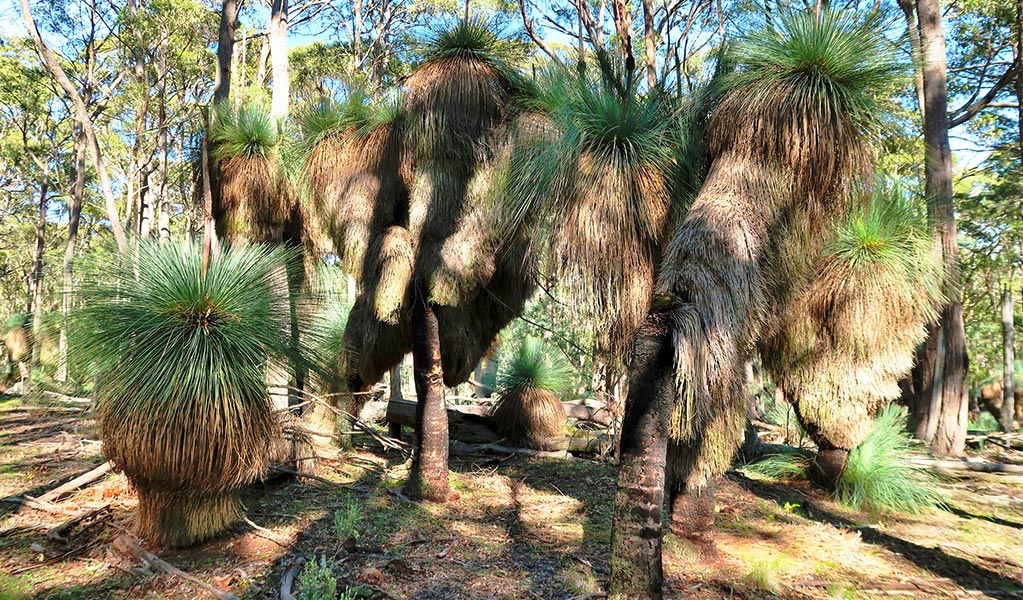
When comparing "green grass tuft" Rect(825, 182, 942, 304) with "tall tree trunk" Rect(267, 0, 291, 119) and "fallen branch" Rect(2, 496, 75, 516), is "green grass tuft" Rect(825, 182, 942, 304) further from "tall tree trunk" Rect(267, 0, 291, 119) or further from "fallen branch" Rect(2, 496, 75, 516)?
"fallen branch" Rect(2, 496, 75, 516)

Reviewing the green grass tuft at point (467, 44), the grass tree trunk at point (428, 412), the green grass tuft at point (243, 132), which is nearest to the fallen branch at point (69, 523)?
Answer: the grass tree trunk at point (428, 412)

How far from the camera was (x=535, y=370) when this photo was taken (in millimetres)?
11148

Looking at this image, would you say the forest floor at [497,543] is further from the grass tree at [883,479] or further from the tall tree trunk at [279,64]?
the tall tree trunk at [279,64]

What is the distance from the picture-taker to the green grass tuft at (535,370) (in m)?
11.1

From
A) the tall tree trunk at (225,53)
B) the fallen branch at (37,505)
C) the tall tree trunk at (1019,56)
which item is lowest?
the fallen branch at (37,505)

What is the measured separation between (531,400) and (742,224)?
694 cm

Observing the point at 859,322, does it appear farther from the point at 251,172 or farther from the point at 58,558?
the point at 58,558

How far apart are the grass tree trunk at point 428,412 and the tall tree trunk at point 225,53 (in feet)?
14.2

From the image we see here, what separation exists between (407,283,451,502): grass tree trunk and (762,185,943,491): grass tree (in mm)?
4021

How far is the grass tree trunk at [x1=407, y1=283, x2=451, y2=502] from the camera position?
7.71m

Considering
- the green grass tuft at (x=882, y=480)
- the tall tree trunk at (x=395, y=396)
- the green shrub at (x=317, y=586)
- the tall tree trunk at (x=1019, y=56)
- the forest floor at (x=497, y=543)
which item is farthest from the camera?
the tall tree trunk at (x=1019, y=56)

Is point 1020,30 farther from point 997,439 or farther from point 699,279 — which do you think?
point 699,279

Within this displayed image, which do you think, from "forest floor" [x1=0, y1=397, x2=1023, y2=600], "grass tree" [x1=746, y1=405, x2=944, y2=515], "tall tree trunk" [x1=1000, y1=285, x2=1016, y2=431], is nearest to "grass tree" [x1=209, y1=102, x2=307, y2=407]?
"forest floor" [x1=0, y1=397, x2=1023, y2=600]

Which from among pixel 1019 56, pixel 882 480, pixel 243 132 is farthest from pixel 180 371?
pixel 1019 56
